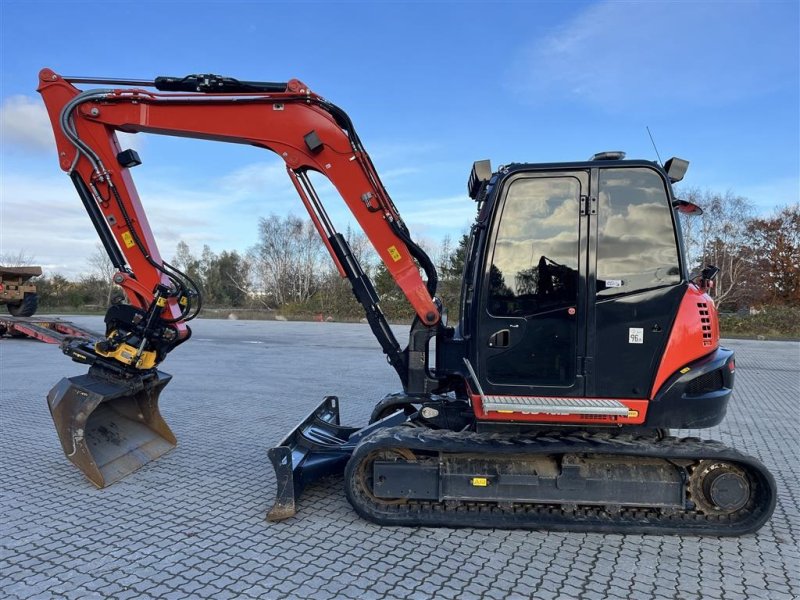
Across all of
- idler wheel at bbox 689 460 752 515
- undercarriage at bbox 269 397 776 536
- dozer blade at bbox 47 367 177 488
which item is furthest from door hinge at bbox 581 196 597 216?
dozer blade at bbox 47 367 177 488

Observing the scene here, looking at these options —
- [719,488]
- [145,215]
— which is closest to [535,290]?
[719,488]

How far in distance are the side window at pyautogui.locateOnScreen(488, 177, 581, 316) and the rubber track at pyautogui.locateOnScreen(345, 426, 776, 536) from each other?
101 centimetres

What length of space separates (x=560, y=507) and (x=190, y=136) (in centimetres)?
439

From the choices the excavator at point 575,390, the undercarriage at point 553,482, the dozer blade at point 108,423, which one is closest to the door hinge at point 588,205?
the excavator at point 575,390

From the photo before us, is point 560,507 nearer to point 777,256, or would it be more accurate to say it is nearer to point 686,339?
point 686,339

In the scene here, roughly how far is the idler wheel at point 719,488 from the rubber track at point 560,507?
0.07 meters

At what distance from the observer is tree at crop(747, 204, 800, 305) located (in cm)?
3294

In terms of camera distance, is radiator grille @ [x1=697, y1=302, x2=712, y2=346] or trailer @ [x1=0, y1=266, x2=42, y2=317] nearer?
radiator grille @ [x1=697, y1=302, x2=712, y2=346]

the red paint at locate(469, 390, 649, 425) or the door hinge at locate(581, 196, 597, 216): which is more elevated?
the door hinge at locate(581, 196, 597, 216)

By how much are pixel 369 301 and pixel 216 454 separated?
2513 mm

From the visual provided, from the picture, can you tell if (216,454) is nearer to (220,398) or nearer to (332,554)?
(332,554)

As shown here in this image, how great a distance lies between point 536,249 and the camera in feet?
13.3

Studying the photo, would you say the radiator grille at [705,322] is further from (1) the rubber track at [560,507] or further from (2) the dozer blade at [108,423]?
(2) the dozer blade at [108,423]

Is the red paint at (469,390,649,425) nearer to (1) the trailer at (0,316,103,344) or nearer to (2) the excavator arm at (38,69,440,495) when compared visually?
(2) the excavator arm at (38,69,440,495)
